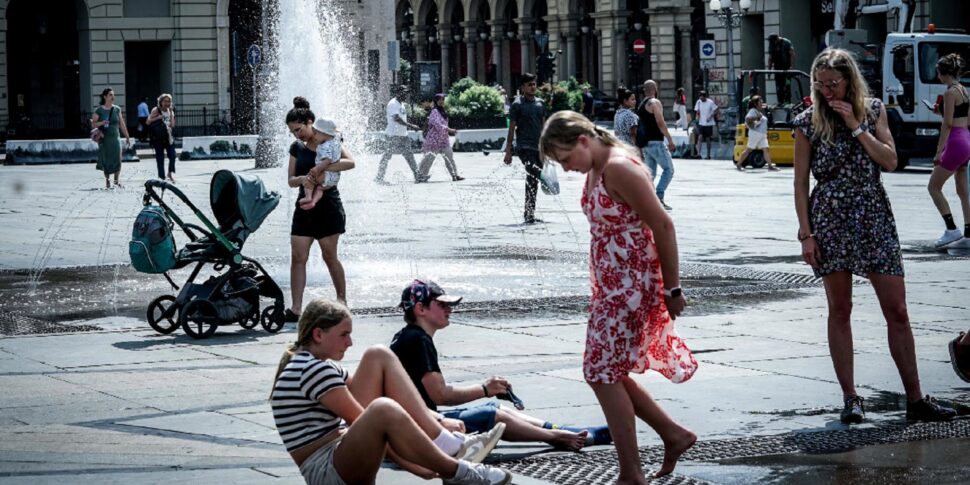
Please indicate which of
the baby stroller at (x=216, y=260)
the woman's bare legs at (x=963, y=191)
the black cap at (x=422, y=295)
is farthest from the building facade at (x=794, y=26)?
the black cap at (x=422, y=295)

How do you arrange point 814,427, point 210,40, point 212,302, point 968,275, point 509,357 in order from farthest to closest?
point 210,40, point 968,275, point 212,302, point 509,357, point 814,427

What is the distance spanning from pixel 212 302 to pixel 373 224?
31.0 ft

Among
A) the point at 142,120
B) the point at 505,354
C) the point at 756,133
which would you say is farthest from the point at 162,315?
the point at 142,120

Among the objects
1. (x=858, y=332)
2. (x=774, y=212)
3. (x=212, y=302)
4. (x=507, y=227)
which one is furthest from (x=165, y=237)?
(x=774, y=212)

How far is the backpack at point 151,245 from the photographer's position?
424 inches

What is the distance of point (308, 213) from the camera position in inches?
445

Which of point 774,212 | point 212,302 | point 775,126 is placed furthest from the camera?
point 775,126

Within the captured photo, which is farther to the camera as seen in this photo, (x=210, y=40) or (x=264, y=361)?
(x=210, y=40)

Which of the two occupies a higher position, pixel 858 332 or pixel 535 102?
pixel 535 102

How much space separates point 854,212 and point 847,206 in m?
0.04

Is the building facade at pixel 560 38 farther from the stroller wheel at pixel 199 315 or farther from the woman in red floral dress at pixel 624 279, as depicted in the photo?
the woman in red floral dress at pixel 624 279

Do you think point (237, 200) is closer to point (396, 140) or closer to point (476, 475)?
point (476, 475)

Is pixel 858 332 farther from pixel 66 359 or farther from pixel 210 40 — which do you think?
pixel 210 40

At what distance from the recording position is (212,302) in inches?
422
